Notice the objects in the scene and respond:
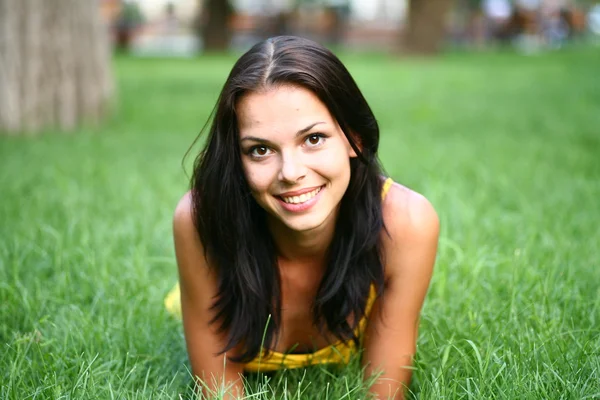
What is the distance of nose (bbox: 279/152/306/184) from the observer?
197 cm

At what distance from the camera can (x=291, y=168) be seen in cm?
198

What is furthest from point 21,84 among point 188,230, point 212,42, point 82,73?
point 212,42

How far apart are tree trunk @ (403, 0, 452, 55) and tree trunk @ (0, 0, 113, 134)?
11.1 metres

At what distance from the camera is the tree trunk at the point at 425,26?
674 inches

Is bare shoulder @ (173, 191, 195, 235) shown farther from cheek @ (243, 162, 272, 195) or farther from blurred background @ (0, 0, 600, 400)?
blurred background @ (0, 0, 600, 400)

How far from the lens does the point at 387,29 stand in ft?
111

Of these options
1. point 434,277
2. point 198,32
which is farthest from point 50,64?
point 198,32

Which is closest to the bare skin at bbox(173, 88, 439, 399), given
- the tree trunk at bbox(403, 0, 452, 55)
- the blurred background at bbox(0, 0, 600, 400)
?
the blurred background at bbox(0, 0, 600, 400)

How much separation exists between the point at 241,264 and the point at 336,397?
0.46 m

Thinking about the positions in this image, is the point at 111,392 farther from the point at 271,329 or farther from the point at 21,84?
the point at 21,84

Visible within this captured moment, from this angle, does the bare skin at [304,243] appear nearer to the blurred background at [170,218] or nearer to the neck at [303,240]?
the neck at [303,240]

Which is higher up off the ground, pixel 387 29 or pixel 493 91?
pixel 493 91

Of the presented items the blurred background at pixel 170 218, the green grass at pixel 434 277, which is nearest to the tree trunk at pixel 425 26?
the blurred background at pixel 170 218

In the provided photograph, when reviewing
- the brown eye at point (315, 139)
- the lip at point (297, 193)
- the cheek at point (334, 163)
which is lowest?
the lip at point (297, 193)
